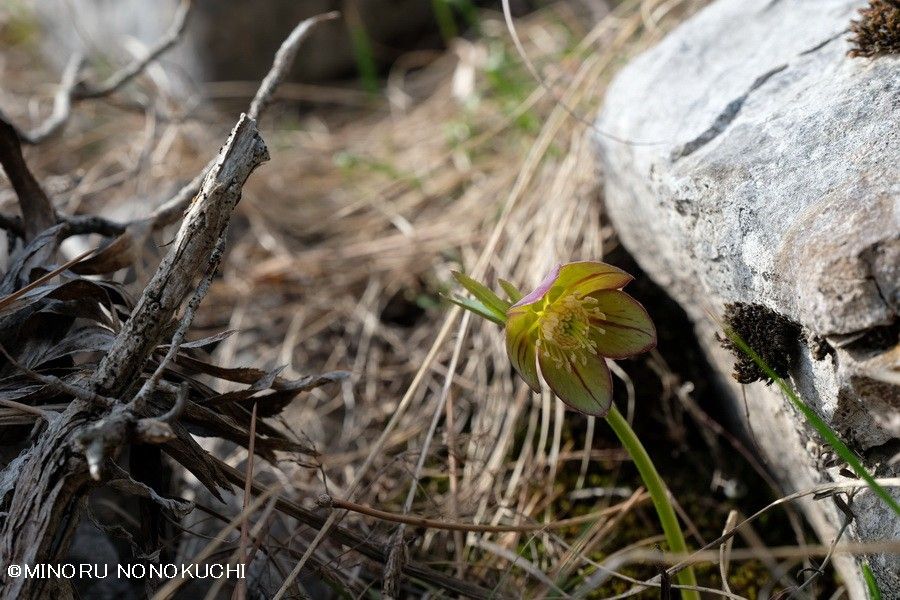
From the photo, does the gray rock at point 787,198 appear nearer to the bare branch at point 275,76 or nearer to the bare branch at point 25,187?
the bare branch at point 275,76

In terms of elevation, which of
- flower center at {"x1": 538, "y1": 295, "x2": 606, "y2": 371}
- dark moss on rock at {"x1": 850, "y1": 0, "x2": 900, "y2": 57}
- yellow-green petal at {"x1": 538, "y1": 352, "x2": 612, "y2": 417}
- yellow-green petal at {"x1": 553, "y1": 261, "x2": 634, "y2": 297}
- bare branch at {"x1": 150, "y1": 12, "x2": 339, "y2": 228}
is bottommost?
yellow-green petal at {"x1": 538, "y1": 352, "x2": 612, "y2": 417}

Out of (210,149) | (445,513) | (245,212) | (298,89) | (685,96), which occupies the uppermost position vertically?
(298,89)

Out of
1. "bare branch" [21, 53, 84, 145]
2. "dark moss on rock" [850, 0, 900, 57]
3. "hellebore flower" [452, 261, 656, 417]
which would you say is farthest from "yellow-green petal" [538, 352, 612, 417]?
"bare branch" [21, 53, 84, 145]

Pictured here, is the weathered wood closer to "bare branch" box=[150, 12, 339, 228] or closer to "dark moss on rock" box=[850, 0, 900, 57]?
"bare branch" box=[150, 12, 339, 228]

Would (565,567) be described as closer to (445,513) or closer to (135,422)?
(445,513)

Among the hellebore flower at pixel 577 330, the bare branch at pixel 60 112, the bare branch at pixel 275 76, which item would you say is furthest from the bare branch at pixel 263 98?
the hellebore flower at pixel 577 330

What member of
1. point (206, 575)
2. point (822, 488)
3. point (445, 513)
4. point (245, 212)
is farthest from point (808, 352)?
point (245, 212)

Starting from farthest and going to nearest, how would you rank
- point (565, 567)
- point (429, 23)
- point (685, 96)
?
1. point (429, 23)
2. point (685, 96)
3. point (565, 567)
